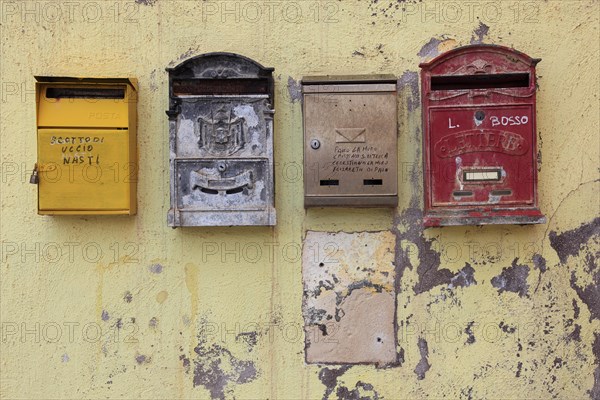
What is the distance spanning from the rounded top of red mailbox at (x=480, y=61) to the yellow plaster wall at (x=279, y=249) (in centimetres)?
20

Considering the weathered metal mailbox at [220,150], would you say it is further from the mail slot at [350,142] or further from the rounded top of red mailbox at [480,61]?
the rounded top of red mailbox at [480,61]

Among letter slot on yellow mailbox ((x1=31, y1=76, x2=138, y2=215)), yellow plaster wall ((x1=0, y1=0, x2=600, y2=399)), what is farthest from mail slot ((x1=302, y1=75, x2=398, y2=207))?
letter slot on yellow mailbox ((x1=31, y1=76, x2=138, y2=215))

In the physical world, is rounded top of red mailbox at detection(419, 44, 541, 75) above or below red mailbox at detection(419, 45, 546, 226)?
above

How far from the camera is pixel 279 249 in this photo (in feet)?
8.30

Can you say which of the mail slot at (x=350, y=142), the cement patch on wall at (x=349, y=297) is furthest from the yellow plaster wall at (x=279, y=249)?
the mail slot at (x=350, y=142)

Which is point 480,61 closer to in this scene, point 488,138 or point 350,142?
point 488,138

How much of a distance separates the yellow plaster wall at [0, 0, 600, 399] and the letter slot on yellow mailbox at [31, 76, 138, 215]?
191 millimetres

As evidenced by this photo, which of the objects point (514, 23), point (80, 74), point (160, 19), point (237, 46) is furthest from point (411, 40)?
point (80, 74)

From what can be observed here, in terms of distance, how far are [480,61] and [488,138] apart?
35 centimetres

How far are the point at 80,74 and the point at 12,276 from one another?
1.05 meters

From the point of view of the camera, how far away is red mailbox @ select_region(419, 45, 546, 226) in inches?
91.4

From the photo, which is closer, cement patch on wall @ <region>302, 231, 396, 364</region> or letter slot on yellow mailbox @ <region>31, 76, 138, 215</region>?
letter slot on yellow mailbox @ <region>31, 76, 138, 215</region>

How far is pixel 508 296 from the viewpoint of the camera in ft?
8.24

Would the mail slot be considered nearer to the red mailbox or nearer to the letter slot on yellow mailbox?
the red mailbox
